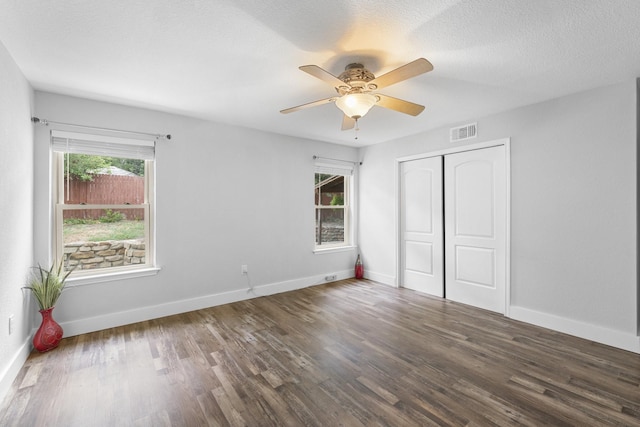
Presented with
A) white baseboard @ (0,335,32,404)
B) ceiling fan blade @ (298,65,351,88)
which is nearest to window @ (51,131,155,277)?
white baseboard @ (0,335,32,404)

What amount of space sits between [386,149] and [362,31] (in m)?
3.21

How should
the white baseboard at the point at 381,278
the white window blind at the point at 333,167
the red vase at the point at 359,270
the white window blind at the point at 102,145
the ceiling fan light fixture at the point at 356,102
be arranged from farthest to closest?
the red vase at the point at 359,270, the white window blind at the point at 333,167, the white baseboard at the point at 381,278, the white window blind at the point at 102,145, the ceiling fan light fixture at the point at 356,102

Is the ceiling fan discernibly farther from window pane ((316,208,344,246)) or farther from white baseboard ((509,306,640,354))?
window pane ((316,208,344,246))

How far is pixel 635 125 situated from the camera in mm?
2633

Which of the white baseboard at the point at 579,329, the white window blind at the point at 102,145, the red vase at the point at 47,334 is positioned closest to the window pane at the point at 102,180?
the white window blind at the point at 102,145

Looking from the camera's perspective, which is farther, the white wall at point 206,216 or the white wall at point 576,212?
the white wall at point 206,216

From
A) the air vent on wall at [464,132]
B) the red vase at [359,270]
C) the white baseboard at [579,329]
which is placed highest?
the air vent on wall at [464,132]

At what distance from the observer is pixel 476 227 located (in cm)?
384

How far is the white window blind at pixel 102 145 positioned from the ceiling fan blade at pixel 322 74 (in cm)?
241

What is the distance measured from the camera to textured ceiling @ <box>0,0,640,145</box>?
5.54 feet

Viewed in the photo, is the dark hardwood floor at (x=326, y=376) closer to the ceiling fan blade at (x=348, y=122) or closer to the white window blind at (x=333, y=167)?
the ceiling fan blade at (x=348, y=122)

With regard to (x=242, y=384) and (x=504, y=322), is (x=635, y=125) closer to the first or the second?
(x=504, y=322)

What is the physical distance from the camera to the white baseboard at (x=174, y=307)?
3.02 metres

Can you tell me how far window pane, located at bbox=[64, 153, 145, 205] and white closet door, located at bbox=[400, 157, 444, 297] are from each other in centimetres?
373
